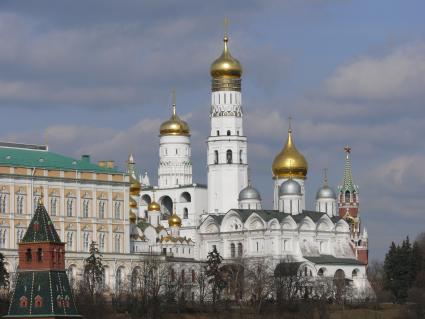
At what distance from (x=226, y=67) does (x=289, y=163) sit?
10.5 metres

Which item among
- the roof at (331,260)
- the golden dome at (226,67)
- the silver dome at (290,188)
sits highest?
the golden dome at (226,67)

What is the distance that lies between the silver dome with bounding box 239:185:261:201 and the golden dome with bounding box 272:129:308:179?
4.76m

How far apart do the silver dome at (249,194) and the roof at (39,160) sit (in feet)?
53.4

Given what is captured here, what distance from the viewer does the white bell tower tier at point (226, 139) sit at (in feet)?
488

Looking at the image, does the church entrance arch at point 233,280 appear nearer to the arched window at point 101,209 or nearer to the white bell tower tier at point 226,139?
the arched window at point 101,209

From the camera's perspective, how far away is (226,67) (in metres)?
148

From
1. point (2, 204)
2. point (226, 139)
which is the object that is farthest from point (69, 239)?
point (226, 139)

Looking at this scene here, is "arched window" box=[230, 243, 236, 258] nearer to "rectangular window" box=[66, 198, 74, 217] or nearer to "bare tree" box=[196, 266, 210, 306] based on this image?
"bare tree" box=[196, 266, 210, 306]

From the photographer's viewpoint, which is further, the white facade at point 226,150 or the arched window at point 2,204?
the white facade at point 226,150

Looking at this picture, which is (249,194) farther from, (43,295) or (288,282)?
(43,295)

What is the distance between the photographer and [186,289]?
129 m

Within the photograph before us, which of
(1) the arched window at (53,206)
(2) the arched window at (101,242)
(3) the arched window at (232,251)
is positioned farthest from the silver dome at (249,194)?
(1) the arched window at (53,206)

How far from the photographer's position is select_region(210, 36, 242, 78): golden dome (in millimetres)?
148250

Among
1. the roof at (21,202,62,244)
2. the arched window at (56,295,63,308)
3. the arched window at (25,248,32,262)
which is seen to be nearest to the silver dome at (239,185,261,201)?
the roof at (21,202,62,244)
